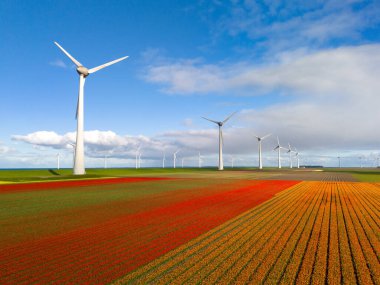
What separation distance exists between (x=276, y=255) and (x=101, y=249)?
6.35 m

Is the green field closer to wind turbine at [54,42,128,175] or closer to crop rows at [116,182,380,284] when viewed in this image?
wind turbine at [54,42,128,175]

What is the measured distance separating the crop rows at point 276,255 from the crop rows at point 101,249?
74cm

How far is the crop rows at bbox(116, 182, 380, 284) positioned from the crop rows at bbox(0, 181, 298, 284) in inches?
29.1

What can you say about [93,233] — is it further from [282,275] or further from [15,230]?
[282,275]

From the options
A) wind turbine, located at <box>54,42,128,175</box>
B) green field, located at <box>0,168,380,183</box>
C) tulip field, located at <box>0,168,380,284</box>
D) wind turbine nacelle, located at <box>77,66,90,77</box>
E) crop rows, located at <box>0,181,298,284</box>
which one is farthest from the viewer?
wind turbine nacelle, located at <box>77,66,90,77</box>

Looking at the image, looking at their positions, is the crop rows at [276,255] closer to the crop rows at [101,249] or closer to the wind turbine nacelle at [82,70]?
the crop rows at [101,249]

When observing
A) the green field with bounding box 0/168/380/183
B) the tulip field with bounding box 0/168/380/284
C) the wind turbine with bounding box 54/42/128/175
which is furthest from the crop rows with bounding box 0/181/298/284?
the wind turbine with bounding box 54/42/128/175

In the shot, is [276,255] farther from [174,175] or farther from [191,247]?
[174,175]

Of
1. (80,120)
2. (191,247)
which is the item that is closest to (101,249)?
(191,247)

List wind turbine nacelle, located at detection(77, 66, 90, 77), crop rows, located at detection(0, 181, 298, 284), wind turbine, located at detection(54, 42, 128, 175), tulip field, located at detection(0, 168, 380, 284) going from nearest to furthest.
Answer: tulip field, located at detection(0, 168, 380, 284) → crop rows, located at detection(0, 181, 298, 284) → wind turbine, located at detection(54, 42, 128, 175) → wind turbine nacelle, located at detection(77, 66, 90, 77)

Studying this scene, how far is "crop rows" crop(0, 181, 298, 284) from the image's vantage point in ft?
28.4

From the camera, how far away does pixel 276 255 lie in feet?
33.8

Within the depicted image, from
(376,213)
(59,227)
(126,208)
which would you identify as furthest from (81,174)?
(376,213)

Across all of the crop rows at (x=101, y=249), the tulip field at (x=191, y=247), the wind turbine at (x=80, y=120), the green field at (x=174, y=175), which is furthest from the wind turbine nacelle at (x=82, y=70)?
the crop rows at (x=101, y=249)
